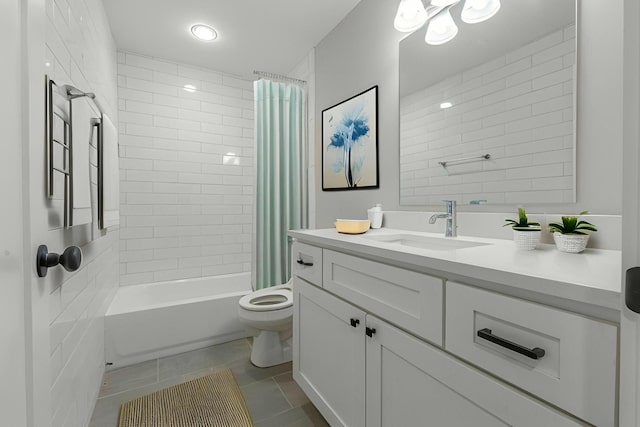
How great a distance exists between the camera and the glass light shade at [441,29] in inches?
54.4

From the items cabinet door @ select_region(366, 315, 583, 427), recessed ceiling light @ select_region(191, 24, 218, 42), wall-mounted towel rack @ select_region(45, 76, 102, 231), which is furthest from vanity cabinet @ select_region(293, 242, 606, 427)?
recessed ceiling light @ select_region(191, 24, 218, 42)

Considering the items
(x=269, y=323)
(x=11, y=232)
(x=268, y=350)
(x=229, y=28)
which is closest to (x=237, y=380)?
(x=268, y=350)

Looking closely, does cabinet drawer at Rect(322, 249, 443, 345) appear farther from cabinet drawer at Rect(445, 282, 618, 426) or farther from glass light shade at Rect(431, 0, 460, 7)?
glass light shade at Rect(431, 0, 460, 7)

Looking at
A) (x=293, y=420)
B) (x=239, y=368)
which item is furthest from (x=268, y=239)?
(x=293, y=420)

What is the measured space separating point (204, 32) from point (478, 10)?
6.36 ft

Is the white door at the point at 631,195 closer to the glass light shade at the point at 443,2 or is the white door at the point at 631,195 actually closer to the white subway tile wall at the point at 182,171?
the glass light shade at the point at 443,2

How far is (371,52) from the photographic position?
186 centimetres

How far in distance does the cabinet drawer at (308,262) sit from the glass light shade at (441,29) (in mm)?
1176

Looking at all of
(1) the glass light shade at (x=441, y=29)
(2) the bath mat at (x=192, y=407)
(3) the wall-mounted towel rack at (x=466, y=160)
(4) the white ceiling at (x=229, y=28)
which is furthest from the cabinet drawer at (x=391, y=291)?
(4) the white ceiling at (x=229, y=28)

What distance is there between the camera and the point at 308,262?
1429mm

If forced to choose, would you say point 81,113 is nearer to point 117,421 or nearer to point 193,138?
point 117,421

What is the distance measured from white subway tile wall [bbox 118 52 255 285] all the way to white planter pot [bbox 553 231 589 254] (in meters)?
2.70

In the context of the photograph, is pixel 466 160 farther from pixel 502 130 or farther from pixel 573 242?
pixel 573 242

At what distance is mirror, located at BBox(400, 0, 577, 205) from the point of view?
1.02 m
